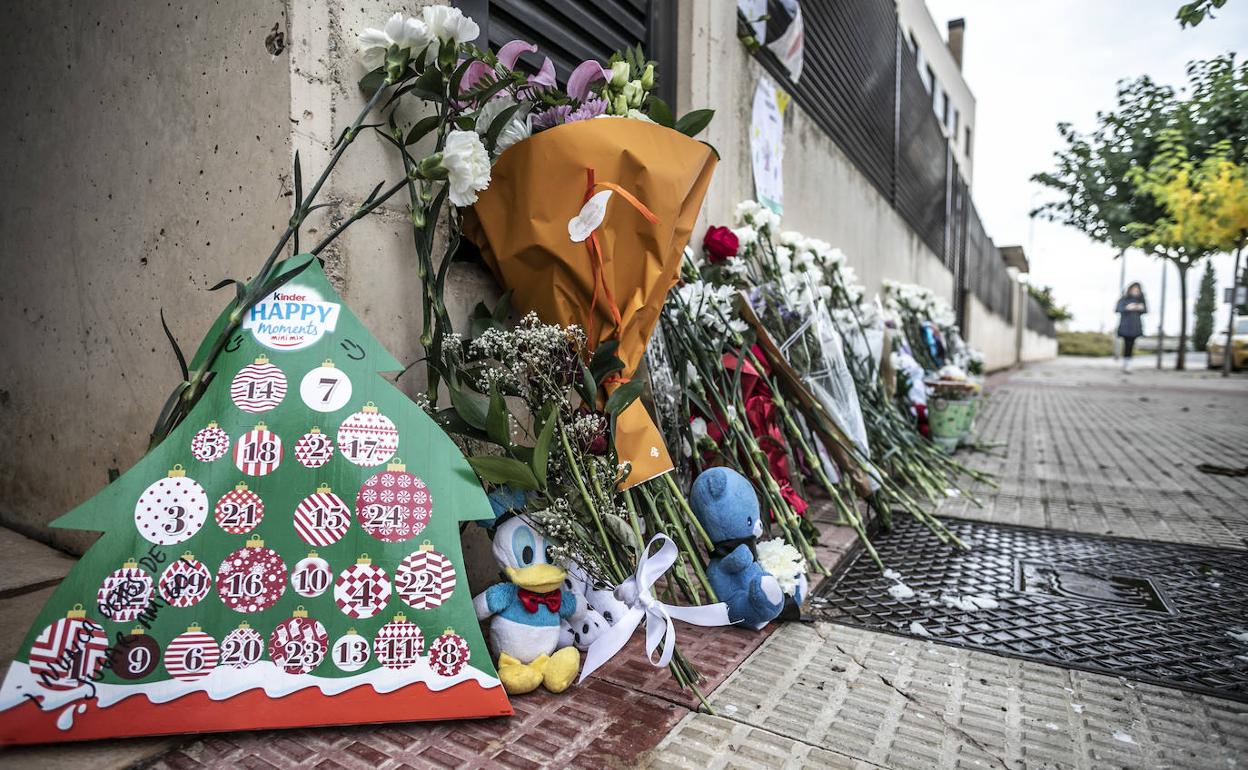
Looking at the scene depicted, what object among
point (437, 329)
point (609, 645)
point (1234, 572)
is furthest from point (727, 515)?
point (1234, 572)

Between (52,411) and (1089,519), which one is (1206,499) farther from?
(52,411)

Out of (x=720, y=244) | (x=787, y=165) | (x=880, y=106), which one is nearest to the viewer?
(x=720, y=244)

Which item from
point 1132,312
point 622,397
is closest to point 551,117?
point 622,397

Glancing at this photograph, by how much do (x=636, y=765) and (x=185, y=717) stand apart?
0.86 m

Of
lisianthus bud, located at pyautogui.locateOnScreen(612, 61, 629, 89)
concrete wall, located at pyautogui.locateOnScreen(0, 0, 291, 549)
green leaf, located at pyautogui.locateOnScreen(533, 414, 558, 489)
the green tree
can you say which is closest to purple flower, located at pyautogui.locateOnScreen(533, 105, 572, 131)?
lisianthus bud, located at pyautogui.locateOnScreen(612, 61, 629, 89)

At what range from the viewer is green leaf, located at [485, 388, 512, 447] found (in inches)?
60.2

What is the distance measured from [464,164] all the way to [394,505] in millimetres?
788

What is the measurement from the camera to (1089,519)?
3346 mm

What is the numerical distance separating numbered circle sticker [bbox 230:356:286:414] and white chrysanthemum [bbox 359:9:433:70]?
825 millimetres

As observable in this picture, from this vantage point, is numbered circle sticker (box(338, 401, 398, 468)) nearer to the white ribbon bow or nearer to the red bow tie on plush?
the red bow tie on plush

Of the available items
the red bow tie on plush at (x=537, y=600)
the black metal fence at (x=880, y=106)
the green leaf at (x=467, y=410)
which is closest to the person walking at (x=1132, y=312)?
the black metal fence at (x=880, y=106)

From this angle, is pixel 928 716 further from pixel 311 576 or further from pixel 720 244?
pixel 720 244

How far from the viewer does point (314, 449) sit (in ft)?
4.62

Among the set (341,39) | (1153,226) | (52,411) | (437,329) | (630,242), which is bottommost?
(52,411)
